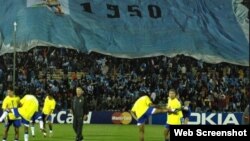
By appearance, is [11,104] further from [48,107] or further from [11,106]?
[48,107]

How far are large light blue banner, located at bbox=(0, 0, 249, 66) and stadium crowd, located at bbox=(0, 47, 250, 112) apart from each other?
60.1 inches

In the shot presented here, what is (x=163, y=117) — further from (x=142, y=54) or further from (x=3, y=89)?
(x=3, y=89)

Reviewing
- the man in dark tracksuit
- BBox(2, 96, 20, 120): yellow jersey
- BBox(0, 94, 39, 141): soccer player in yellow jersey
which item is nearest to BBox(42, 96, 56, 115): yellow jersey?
BBox(0, 94, 39, 141): soccer player in yellow jersey

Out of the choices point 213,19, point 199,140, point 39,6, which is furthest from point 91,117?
point 199,140

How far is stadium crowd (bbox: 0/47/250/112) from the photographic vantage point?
4131 cm

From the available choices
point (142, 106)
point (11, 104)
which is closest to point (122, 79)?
point (11, 104)

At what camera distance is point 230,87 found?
4356 cm

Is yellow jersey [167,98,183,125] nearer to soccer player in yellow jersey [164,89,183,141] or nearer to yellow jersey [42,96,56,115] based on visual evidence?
soccer player in yellow jersey [164,89,183,141]

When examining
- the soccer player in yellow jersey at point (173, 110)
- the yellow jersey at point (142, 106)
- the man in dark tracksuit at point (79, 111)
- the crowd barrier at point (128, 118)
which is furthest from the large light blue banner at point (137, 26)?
the soccer player in yellow jersey at point (173, 110)

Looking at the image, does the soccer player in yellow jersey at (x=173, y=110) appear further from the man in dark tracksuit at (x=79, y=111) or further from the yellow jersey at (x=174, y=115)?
the man in dark tracksuit at (x=79, y=111)

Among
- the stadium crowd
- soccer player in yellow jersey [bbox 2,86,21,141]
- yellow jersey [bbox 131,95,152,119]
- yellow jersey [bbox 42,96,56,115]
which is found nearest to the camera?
yellow jersey [bbox 131,95,152,119]

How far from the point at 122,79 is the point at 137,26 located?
4274mm

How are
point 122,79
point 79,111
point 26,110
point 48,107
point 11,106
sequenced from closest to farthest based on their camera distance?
1. point 79,111
2. point 11,106
3. point 26,110
4. point 48,107
5. point 122,79

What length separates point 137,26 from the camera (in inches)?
1813
